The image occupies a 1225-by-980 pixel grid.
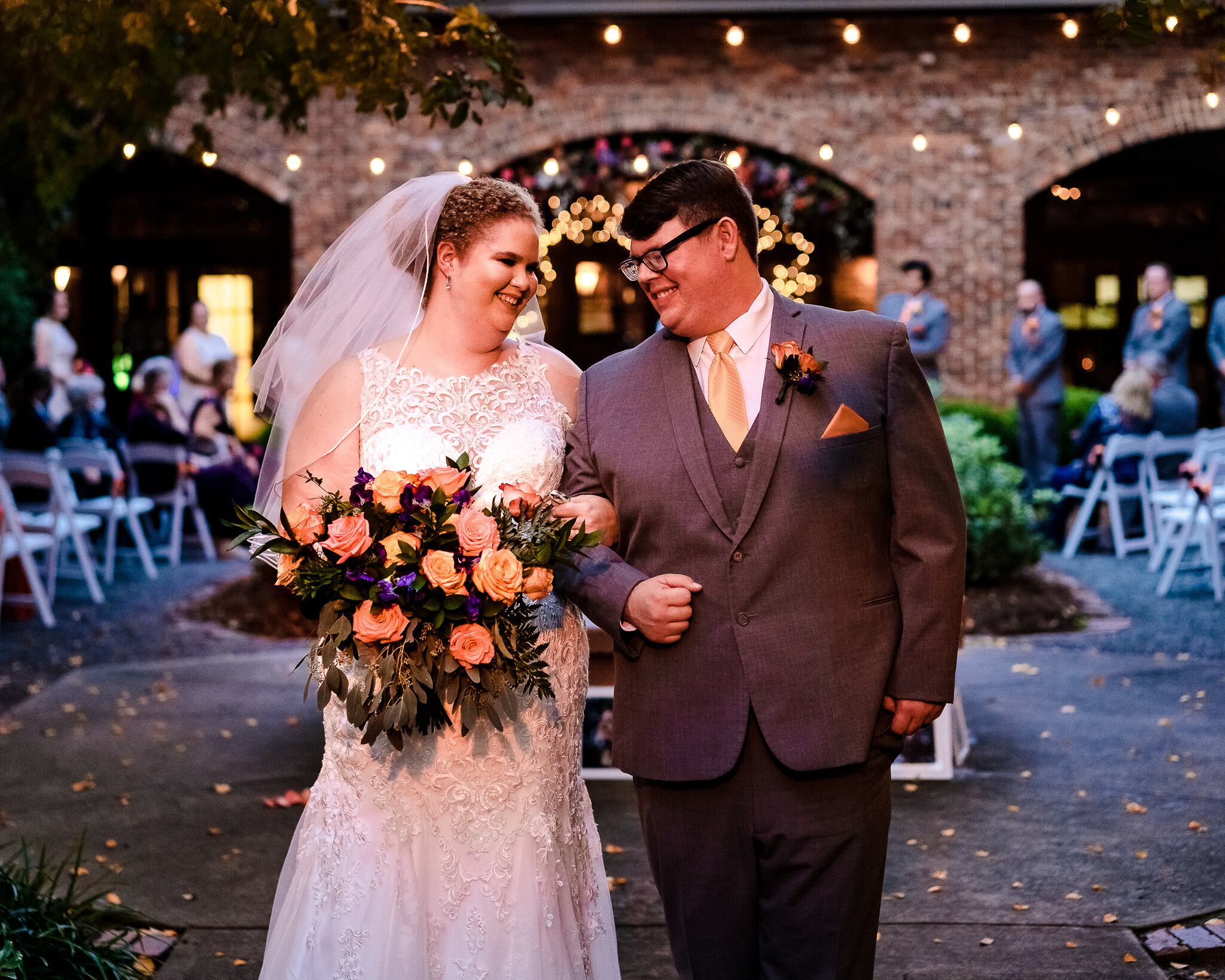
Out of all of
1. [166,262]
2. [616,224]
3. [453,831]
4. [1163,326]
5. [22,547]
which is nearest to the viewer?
[453,831]

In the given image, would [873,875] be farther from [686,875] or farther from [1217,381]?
[1217,381]

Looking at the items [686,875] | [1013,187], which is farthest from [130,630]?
[1013,187]

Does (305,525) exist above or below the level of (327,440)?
below

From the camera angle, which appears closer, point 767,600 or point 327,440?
point 767,600

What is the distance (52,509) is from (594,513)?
8060 mm

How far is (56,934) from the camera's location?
3863mm

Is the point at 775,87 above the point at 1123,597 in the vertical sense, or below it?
above

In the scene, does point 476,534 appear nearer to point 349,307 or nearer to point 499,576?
point 499,576

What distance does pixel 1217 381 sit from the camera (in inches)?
571

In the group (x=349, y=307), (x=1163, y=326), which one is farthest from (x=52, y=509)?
(x=1163, y=326)

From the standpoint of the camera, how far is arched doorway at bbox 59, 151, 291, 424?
50.6 ft

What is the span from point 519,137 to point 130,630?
683 centimetres

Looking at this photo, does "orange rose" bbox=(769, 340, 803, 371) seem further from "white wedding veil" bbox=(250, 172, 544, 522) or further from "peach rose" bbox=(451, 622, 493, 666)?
"white wedding veil" bbox=(250, 172, 544, 522)

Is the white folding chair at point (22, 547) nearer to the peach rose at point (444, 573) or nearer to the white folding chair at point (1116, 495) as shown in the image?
the peach rose at point (444, 573)
